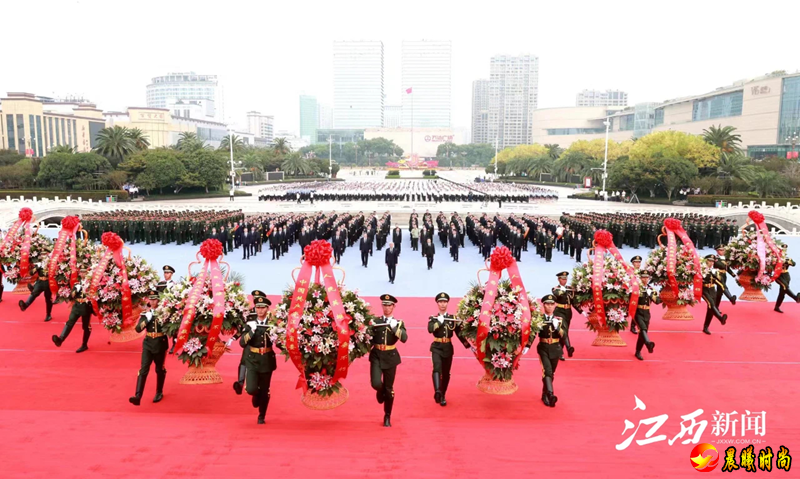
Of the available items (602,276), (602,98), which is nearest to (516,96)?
(602,98)

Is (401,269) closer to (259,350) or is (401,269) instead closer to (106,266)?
(106,266)

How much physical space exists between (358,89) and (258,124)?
186ft

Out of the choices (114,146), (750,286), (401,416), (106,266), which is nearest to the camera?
(401,416)

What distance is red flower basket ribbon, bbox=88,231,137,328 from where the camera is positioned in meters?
7.06

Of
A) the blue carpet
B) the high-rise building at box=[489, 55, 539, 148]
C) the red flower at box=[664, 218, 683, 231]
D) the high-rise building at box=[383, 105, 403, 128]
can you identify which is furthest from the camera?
the high-rise building at box=[383, 105, 403, 128]

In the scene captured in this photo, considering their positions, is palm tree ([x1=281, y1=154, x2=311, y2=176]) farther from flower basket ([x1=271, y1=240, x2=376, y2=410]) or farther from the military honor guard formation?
flower basket ([x1=271, y1=240, x2=376, y2=410])

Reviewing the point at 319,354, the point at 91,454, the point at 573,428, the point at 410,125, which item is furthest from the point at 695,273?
the point at 410,125

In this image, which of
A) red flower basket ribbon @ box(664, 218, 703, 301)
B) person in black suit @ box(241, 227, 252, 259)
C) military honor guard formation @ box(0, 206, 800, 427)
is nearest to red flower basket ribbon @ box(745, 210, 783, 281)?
military honor guard formation @ box(0, 206, 800, 427)

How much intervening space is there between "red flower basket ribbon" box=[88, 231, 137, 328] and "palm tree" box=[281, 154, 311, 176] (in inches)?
2314

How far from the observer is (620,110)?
91.5 metres

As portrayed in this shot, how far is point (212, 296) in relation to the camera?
6121mm

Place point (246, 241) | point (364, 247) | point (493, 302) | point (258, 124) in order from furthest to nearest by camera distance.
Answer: point (258, 124), point (246, 241), point (364, 247), point (493, 302)

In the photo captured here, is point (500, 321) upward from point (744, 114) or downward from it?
downward

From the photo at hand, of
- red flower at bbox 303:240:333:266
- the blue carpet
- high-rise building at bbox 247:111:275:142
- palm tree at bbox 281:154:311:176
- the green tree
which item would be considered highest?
high-rise building at bbox 247:111:275:142
